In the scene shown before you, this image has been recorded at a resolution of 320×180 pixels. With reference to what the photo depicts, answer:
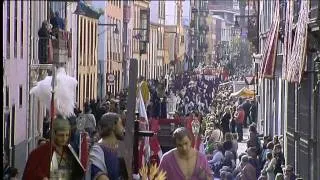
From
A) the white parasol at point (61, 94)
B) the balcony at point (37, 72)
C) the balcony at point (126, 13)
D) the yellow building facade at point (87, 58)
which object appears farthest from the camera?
the balcony at point (126, 13)

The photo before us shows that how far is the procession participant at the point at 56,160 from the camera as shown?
309 inches

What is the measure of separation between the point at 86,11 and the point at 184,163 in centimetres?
3653

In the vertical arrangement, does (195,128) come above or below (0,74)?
below

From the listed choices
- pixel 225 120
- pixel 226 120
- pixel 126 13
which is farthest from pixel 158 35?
pixel 225 120

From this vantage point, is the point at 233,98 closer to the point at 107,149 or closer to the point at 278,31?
the point at 278,31

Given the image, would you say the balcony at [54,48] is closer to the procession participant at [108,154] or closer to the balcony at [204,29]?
the procession participant at [108,154]

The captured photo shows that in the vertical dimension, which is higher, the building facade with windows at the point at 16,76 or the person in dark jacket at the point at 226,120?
the building facade with windows at the point at 16,76

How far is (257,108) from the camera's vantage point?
36.5 meters

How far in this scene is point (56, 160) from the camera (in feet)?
26.4

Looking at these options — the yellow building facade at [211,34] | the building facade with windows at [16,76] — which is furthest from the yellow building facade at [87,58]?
the yellow building facade at [211,34]

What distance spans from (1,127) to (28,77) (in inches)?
887

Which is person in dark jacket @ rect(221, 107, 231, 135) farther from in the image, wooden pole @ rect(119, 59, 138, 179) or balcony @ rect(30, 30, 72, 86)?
wooden pole @ rect(119, 59, 138, 179)

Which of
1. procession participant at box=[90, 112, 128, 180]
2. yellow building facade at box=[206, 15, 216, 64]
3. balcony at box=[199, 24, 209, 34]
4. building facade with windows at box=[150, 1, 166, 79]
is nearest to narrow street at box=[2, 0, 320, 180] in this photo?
procession participant at box=[90, 112, 128, 180]

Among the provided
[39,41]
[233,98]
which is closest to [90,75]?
[233,98]
